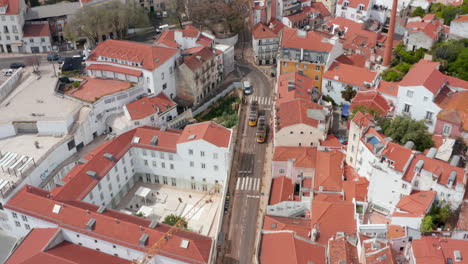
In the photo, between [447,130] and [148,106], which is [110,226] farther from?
[447,130]

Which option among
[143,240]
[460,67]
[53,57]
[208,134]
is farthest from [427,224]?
[53,57]

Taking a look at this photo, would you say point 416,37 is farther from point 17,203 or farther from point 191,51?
point 17,203

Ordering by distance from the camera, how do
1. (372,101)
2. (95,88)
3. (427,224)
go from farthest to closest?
(95,88), (372,101), (427,224)

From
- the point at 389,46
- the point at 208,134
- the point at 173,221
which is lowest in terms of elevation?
the point at 173,221

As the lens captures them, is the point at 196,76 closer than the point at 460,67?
No

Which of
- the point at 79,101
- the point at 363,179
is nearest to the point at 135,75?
the point at 79,101

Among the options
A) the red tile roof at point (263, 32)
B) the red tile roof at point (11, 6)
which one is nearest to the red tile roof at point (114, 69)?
the red tile roof at point (11, 6)
